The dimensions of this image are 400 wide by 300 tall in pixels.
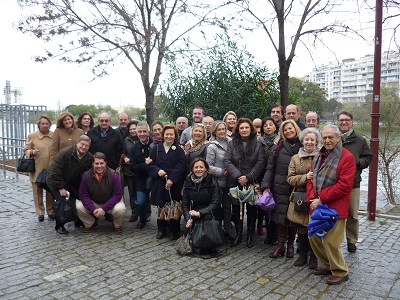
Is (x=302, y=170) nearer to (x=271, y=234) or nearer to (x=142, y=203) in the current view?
(x=271, y=234)

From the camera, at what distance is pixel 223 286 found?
4.10 m

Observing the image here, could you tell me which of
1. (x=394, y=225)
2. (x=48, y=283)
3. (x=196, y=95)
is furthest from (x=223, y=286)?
(x=196, y=95)

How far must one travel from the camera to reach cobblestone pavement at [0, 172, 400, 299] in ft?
13.0

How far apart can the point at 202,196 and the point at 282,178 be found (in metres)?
1.17

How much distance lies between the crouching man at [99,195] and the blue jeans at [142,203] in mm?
325

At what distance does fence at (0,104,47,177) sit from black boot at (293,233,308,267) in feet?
29.5

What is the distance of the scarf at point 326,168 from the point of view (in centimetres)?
409

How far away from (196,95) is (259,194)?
440 cm

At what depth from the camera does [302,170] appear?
4.55 metres

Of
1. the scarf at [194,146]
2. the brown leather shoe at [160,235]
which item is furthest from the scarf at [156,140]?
the brown leather shoe at [160,235]

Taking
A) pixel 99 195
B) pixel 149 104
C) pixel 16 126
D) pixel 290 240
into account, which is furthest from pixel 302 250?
pixel 16 126

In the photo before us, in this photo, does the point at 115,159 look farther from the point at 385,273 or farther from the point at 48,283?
the point at 385,273

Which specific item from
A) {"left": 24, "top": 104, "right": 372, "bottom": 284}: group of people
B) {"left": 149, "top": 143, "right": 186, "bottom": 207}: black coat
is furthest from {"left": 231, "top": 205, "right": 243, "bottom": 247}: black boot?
{"left": 149, "top": 143, "right": 186, "bottom": 207}: black coat

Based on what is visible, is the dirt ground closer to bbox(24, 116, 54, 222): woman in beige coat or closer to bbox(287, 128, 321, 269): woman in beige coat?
bbox(287, 128, 321, 269): woman in beige coat
